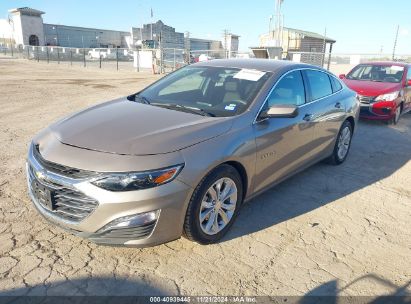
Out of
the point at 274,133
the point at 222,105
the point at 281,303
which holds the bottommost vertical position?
the point at 281,303

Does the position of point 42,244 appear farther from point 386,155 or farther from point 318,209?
point 386,155

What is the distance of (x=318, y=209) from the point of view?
4020 millimetres

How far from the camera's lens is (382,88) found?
8375 millimetres

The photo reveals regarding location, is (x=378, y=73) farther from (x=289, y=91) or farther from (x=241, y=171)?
(x=241, y=171)

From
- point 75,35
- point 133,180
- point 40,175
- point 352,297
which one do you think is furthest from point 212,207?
point 75,35

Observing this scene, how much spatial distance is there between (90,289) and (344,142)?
445 centimetres

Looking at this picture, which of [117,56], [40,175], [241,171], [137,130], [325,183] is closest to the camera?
[40,175]

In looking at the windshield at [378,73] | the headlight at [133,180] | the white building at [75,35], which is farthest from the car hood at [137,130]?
the white building at [75,35]

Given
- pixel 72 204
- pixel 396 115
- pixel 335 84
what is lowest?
pixel 396 115

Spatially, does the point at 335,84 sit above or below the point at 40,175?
above

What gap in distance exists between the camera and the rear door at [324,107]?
175 inches

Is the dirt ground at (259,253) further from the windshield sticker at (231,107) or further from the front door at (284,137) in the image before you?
the windshield sticker at (231,107)

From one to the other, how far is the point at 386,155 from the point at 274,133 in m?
3.68

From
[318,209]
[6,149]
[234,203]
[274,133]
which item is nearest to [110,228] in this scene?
[234,203]
